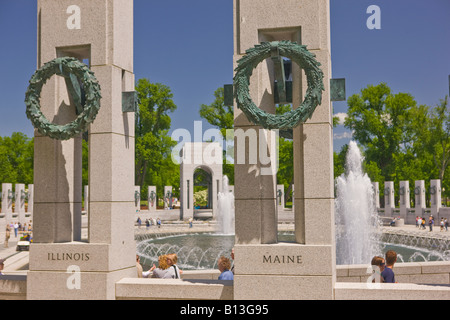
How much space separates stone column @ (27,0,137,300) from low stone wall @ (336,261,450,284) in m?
4.38

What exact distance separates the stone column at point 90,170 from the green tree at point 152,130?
144 ft

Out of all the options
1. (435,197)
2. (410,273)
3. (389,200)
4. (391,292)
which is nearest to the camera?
(391,292)

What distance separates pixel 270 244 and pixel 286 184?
50.7m

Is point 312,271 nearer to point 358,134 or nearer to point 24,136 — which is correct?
point 358,134

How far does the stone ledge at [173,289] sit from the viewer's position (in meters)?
6.63

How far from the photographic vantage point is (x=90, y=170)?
725 cm

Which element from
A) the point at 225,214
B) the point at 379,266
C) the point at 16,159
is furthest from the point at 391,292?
the point at 16,159

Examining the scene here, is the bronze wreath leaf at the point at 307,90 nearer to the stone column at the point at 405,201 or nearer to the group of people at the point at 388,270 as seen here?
the group of people at the point at 388,270

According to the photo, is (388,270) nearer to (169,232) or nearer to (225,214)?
(169,232)

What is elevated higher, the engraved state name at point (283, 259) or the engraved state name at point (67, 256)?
the engraved state name at point (283, 259)

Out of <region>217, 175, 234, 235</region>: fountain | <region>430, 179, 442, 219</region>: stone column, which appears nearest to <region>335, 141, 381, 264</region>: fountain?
<region>430, 179, 442, 219</region>: stone column

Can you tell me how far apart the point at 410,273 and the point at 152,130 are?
46.5 m

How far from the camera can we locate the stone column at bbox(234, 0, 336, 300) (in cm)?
635

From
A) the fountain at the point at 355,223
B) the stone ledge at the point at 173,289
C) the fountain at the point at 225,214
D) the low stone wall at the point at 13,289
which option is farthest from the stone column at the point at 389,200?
the low stone wall at the point at 13,289
